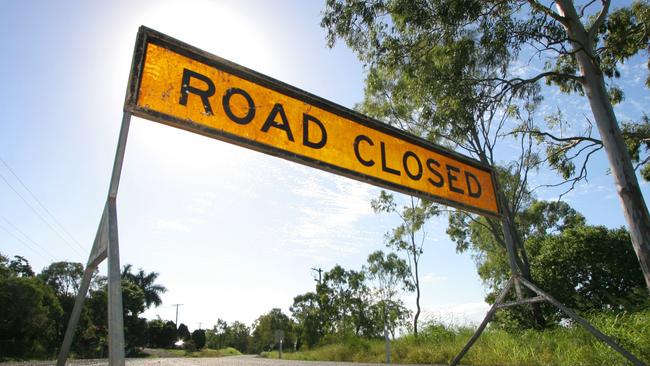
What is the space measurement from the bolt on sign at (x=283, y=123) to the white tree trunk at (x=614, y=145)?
289 centimetres

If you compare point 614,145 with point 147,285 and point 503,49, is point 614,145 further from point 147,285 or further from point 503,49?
point 147,285

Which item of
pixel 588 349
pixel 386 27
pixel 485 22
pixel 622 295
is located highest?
pixel 386 27

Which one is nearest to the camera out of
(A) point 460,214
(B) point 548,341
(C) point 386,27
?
(B) point 548,341

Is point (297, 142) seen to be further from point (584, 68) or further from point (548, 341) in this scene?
point (548, 341)

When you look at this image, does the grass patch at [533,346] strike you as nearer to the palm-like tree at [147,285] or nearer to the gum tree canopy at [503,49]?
the gum tree canopy at [503,49]

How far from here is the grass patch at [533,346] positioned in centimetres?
599

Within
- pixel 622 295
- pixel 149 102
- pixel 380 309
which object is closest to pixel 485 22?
pixel 149 102

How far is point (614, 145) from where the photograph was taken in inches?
228

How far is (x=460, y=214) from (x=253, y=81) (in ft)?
51.9

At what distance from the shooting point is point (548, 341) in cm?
820

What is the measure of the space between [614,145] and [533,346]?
16.3 feet

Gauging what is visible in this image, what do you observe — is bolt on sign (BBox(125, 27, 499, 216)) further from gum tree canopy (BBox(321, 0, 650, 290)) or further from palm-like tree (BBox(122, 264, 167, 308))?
palm-like tree (BBox(122, 264, 167, 308))

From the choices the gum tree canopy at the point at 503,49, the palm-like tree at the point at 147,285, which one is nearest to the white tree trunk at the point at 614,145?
the gum tree canopy at the point at 503,49

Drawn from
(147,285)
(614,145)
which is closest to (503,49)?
(614,145)
